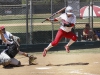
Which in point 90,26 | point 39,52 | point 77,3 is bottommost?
point 39,52

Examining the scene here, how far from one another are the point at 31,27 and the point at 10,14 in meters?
1.80

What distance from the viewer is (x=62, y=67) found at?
912 cm

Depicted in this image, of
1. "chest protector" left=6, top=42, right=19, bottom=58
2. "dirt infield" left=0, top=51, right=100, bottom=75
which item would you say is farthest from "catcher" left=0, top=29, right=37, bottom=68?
"dirt infield" left=0, top=51, right=100, bottom=75

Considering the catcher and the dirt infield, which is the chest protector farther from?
the dirt infield

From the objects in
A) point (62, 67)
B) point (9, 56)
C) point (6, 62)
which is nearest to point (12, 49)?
point (9, 56)

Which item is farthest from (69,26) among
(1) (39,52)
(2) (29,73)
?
(1) (39,52)

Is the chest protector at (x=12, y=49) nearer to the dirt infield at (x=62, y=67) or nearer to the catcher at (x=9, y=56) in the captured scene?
the catcher at (x=9, y=56)

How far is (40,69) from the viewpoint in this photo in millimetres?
8844

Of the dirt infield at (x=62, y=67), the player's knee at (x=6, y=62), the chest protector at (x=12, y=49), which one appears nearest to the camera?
the dirt infield at (x=62, y=67)

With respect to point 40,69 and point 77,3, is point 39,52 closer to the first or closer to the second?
point 77,3

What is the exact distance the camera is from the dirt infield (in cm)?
826

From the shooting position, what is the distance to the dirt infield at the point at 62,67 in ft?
27.1

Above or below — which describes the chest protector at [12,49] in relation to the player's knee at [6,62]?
above

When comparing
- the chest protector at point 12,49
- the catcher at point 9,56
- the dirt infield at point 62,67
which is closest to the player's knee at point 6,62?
the catcher at point 9,56
